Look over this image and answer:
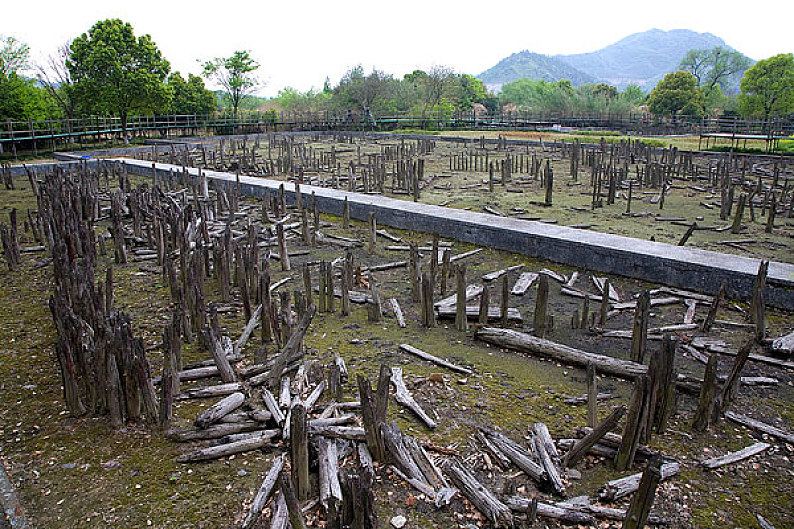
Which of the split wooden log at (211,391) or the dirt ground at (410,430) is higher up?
the split wooden log at (211,391)

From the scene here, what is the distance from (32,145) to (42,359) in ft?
85.4

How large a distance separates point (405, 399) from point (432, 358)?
913 mm

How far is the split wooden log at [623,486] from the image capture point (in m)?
3.67

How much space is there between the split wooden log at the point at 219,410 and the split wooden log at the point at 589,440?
2.71 meters

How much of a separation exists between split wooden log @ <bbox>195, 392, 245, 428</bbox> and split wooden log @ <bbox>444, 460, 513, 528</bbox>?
1882 mm

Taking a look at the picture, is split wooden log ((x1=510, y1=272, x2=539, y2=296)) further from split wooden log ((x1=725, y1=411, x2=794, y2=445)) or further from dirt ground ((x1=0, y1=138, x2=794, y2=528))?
split wooden log ((x1=725, y1=411, x2=794, y2=445))

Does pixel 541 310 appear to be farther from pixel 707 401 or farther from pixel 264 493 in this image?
pixel 264 493

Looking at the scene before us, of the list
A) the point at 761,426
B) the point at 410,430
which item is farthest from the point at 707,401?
the point at 410,430

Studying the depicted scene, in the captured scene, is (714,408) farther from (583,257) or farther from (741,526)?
(583,257)

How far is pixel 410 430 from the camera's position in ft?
14.7

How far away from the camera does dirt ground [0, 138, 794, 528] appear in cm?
363

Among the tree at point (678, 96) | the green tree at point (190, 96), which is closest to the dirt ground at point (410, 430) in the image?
the green tree at point (190, 96)

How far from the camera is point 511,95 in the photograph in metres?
105

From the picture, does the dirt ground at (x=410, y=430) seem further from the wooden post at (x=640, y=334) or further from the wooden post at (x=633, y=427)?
the wooden post at (x=640, y=334)
